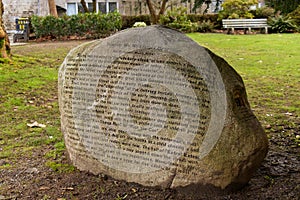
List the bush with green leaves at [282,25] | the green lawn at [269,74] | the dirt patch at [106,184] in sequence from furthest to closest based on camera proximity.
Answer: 1. the bush with green leaves at [282,25]
2. the green lawn at [269,74]
3. the dirt patch at [106,184]

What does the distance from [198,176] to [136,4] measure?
26710mm

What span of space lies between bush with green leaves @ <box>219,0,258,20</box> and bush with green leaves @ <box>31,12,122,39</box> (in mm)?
6669

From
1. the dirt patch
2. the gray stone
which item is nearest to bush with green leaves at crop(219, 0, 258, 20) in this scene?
the dirt patch

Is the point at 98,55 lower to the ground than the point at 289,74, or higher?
higher

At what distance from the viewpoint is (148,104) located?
3518 millimetres

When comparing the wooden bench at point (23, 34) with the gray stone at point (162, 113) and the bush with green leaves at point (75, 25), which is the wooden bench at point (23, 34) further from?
the gray stone at point (162, 113)

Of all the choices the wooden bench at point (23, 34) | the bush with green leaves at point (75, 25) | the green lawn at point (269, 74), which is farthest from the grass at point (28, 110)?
the wooden bench at point (23, 34)

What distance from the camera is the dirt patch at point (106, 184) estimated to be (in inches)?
139

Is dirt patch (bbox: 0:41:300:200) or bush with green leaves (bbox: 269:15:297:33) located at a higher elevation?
bush with green leaves (bbox: 269:15:297:33)

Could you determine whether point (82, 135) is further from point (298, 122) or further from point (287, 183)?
point (298, 122)

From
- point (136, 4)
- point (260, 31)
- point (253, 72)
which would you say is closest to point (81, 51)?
point (253, 72)

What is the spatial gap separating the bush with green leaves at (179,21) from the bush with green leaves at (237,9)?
6.64ft

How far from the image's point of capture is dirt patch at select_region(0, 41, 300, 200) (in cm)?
353

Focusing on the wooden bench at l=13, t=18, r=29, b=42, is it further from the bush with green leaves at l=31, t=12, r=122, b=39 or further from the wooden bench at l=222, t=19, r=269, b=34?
the wooden bench at l=222, t=19, r=269, b=34
